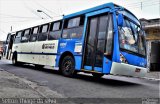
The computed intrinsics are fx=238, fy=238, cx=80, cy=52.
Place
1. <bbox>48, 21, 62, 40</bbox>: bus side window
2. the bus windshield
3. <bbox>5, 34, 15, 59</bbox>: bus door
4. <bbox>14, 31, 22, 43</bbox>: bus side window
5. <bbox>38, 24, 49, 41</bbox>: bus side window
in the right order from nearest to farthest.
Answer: the bus windshield → <bbox>48, 21, 62, 40</bbox>: bus side window → <bbox>38, 24, 49, 41</bbox>: bus side window → <bbox>14, 31, 22, 43</bbox>: bus side window → <bbox>5, 34, 15, 59</bbox>: bus door

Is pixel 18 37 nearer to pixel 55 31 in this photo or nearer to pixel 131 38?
pixel 55 31

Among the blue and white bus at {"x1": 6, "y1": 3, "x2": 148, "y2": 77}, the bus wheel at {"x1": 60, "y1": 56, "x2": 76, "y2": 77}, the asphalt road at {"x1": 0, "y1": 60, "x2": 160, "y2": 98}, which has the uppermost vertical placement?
the blue and white bus at {"x1": 6, "y1": 3, "x2": 148, "y2": 77}

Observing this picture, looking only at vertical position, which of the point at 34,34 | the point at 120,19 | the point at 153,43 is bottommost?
the point at 120,19

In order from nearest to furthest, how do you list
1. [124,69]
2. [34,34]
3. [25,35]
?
[124,69] → [34,34] → [25,35]

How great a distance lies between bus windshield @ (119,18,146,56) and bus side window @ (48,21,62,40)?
398 cm

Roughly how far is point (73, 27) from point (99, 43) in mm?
2289

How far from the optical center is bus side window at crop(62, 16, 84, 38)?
10323 mm

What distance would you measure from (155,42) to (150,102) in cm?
1663

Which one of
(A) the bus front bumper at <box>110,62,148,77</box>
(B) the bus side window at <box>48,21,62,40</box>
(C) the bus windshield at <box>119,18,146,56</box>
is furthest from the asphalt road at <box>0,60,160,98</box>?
(B) the bus side window at <box>48,21,62,40</box>

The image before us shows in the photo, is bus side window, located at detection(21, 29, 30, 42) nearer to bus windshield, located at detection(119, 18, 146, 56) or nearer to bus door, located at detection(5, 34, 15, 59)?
bus door, located at detection(5, 34, 15, 59)

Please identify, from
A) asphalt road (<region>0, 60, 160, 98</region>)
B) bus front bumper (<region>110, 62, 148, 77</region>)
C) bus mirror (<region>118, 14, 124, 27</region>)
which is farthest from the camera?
bus mirror (<region>118, 14, 124, 27</region>)

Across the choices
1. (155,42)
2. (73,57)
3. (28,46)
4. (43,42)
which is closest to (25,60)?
(28,46)

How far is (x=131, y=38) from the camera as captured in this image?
29.3 ft

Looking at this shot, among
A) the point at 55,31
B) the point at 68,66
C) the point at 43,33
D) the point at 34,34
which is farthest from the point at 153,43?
the point at 68,66
